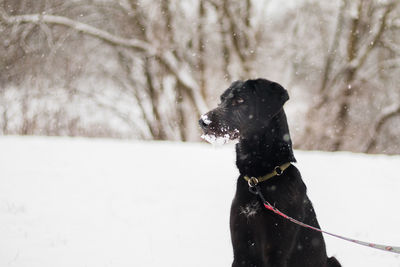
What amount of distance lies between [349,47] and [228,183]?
34.8 ft

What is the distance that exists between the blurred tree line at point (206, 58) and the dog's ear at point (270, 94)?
12194mm

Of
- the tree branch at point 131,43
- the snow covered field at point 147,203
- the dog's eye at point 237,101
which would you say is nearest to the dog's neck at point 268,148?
the dog's eye at point 237,101

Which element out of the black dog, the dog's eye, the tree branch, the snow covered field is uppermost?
the tree branch

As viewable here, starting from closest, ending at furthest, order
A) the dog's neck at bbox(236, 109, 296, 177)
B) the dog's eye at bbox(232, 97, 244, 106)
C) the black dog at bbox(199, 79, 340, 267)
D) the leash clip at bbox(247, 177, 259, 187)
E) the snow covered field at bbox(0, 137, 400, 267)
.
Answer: the black dog at bbox(199, 79, 340, 267), the leash clip at bbox(247, 177, 259, 187), the dog's neck at bbox(236, 109, 296, 177), the dog's eye at bbox(232, 97, 244, 106), the snow covered field at bbox(0, 137, 400, 267)

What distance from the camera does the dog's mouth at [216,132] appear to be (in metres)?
2.93

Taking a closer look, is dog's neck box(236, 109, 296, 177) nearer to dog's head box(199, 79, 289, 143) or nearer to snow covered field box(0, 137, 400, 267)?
dog's head box(199, 79, 289, 143)

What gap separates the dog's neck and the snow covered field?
6.29 feet

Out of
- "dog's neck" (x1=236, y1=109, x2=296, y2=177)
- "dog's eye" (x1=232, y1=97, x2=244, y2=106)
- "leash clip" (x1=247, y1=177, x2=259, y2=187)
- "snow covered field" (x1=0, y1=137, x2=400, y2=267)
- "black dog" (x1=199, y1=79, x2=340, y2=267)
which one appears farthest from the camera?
"snow covered field" (x1=0, y1=137, x2=400, y2=267)

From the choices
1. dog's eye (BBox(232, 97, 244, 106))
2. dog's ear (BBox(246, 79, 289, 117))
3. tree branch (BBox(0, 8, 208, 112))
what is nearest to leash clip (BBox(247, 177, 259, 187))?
dog's ear (BBox(246, 79, 289, 117))

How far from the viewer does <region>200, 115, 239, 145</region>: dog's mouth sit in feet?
9.62

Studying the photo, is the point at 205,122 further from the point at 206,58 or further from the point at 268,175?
the point at 206,58

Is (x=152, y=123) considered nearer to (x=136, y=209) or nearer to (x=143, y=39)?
(x=143, y=39)

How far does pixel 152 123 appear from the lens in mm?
16781

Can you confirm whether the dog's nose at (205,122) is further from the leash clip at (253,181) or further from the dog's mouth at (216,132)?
the leash clip at (253,181)
